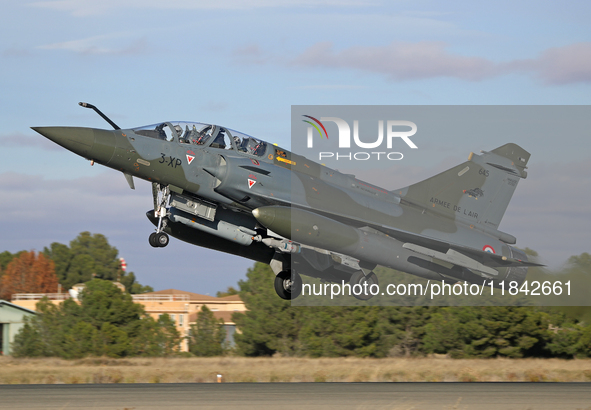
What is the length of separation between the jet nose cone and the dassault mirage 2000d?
2 centimetres

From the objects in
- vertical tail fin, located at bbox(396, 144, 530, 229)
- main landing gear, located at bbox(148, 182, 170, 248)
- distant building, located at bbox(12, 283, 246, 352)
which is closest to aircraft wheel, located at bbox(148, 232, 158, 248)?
main landing gear, located at bbox(148, 182, 170, 248)

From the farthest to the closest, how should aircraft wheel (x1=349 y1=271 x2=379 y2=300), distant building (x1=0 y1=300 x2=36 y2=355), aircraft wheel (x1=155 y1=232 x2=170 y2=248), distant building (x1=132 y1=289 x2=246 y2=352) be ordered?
distant building (x1=132 y1=289 x2=246 y2=352) < distant building (x1=0 y1=300 x2=36 y2=355) < aircraft wheel (x1=349 y1=271 x2=379 y2=300) < aircraft wheel (x1=155 y1=232 x2=170 y2=248)

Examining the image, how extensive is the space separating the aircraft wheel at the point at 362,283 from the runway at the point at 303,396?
108 inches

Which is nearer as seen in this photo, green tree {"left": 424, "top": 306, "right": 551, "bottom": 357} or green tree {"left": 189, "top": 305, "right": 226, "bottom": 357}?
green tree {"left": 424, "top": 306, "right": 551, "bottom": 357}

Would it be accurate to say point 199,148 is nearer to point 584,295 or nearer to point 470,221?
point 470,221

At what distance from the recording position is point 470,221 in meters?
21.5

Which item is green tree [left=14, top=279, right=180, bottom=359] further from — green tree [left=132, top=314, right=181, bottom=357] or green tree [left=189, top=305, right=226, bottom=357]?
green tree [left=189, top=305, right=226, bottom=357]

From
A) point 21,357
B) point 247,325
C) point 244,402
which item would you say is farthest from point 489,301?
point 21,357

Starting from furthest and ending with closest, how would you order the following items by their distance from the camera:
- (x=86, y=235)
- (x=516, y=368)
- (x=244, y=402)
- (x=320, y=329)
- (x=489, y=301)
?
(x=86, y=235), (x=320, y=329), (x=489, y=301), (x=516, y=368), (x=244, y=402)

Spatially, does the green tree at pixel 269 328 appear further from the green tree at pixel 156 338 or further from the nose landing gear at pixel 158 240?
the nose landing gear at pixel 158 240

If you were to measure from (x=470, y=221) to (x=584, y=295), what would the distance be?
21.7 ft

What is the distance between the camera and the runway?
1620cm

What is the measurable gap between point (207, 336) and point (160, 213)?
35277 mm

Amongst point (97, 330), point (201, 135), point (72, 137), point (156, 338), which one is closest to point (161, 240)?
point (201, 135)
